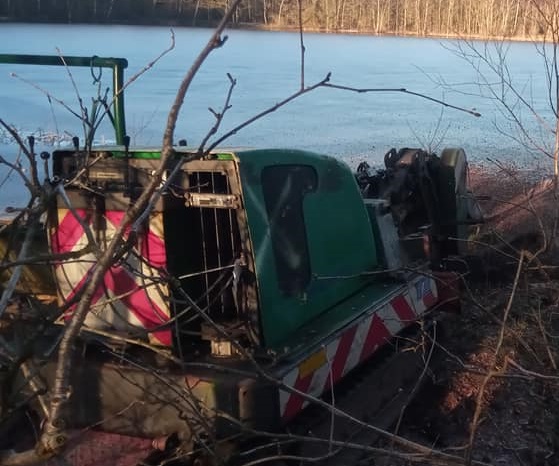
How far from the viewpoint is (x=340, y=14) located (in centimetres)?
2939

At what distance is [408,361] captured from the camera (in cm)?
623

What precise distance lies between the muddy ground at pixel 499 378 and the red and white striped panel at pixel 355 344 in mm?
366

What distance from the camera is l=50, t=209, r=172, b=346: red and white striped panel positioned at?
4.44 metres

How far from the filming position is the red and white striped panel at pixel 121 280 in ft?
14.6

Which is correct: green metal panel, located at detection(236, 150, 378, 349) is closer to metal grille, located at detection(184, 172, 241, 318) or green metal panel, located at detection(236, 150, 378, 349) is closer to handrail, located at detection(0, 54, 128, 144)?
metal grille, located at detection(184, 172, 241, 318)

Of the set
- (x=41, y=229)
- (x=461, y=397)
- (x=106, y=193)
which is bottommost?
(x=461, y=397)

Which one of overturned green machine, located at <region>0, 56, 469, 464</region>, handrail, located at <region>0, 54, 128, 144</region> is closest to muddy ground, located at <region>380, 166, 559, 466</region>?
overturned green machine, located at <region>0, 56, 469, 464</region>

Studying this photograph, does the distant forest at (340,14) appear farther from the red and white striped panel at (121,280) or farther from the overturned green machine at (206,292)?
the red and white striped panel at (121,280)

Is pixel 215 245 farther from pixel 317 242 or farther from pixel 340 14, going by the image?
pixel 340 14

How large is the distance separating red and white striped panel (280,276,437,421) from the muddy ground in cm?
37

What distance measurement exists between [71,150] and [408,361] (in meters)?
2.80

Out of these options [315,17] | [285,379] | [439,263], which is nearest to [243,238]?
[285,379]

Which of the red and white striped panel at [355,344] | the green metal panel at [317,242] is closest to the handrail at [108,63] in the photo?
the green metal panel at [317,242]

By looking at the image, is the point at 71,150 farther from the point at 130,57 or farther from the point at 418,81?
the point at 418,81
